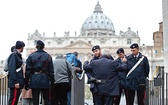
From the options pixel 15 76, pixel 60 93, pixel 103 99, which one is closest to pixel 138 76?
pixel 103 99

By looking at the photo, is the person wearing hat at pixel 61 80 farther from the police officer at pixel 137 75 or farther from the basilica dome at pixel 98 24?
the basilica dome at pixel 98 24

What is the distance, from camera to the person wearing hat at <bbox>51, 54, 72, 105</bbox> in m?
9.01

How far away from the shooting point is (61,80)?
8992mm

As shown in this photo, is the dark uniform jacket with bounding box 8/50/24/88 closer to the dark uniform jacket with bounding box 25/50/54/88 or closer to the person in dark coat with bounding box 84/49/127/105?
the dark uniform jacket with bounding box 25/50/54/88

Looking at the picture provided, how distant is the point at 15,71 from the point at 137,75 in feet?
8.30

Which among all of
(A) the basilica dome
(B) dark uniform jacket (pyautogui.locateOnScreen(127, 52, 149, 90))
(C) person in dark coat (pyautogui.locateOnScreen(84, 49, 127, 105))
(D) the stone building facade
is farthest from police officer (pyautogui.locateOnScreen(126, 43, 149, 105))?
(A) the basilica dome

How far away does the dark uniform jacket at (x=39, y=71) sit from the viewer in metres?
7.68

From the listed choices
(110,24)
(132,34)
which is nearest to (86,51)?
(132,34)

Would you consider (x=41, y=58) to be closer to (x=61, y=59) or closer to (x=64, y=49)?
(x=61, y=59)

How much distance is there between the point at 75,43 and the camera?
114000 millimetres

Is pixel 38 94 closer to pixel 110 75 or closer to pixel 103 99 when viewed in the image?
pixel 103 99

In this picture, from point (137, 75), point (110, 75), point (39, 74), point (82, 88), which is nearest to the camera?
point (110, 75)

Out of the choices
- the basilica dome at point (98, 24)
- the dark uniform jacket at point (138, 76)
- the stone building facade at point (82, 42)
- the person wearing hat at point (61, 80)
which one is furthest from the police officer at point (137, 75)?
the basilica dome at point (98, 24)

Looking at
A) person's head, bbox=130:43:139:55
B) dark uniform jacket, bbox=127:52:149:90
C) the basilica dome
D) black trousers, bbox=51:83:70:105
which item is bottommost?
black trousers, bbox=51:83:70:105
